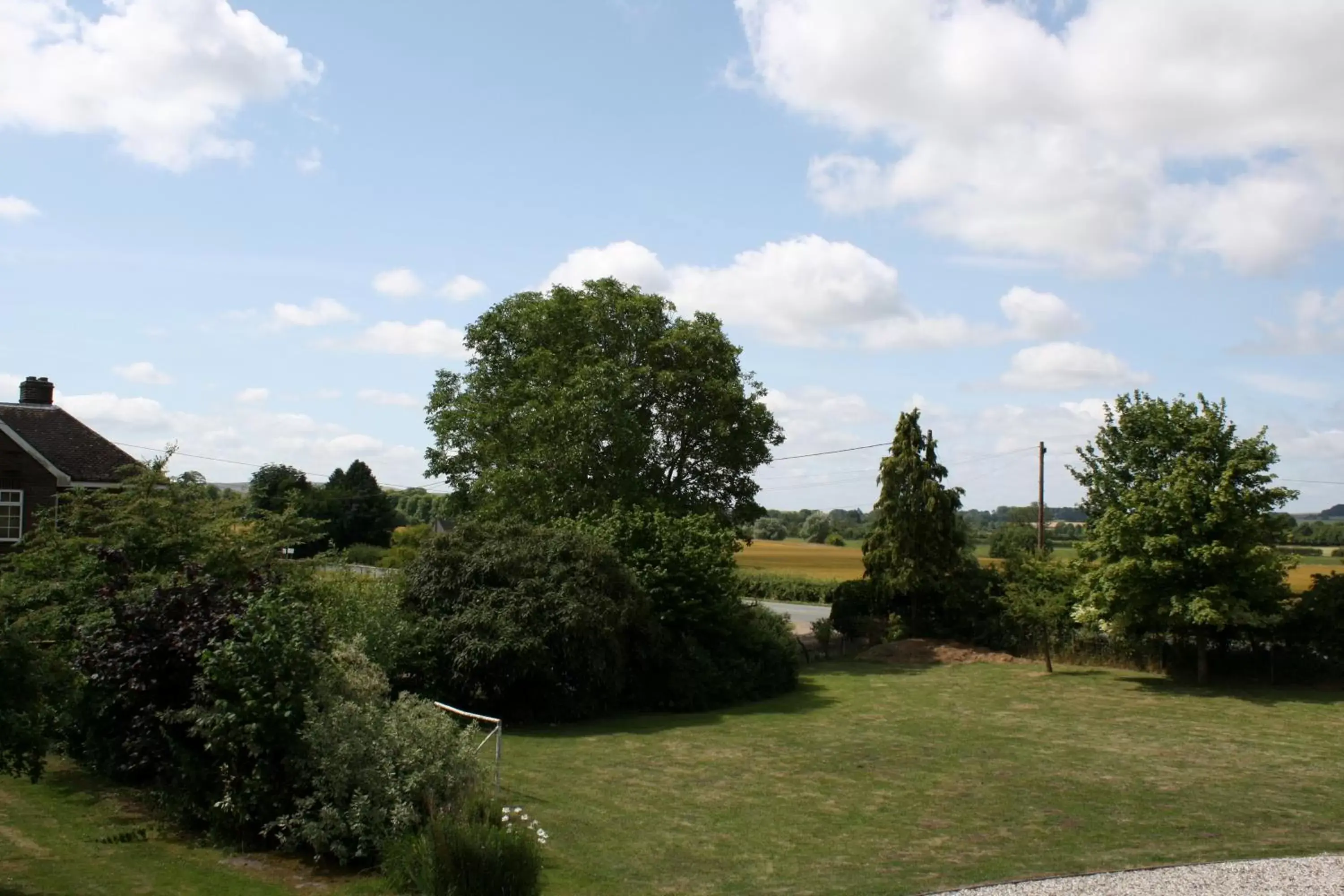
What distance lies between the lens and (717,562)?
26953 millimetres

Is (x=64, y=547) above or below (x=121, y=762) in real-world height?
above

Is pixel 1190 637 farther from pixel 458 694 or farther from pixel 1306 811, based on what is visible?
pixel 458 694

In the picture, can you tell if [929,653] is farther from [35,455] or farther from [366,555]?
[366,555]

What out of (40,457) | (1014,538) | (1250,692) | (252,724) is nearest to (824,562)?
(1014,538)

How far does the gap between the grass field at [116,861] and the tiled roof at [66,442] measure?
88.8 feet

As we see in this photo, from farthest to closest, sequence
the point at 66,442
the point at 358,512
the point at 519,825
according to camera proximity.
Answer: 1. the point at 358,512
2. the point at 66,442
3. the point at 519,825

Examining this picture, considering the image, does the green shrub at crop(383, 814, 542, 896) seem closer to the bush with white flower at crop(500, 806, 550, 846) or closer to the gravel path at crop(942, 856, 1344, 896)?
the bush with white flower at crop(500, 806, 550, 846)

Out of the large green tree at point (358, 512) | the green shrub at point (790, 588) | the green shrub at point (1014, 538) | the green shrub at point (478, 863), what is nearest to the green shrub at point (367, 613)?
the green shrub at point (478, 863)

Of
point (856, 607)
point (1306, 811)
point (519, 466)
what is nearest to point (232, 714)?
point (1306, 811)

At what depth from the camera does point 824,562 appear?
2827 inches

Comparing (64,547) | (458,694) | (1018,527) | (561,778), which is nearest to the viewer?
(561,778)

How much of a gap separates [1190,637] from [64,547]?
27.3 metres

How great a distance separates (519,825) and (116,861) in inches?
173

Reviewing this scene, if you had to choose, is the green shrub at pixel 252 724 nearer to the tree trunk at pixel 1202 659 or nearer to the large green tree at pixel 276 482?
the tree trunk at pixel 1202 659
